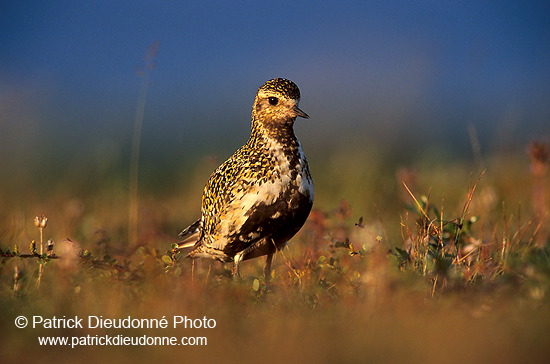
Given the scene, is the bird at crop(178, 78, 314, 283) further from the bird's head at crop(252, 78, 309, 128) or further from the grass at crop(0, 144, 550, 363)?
the grass at crop(0, 144, 550, 363)

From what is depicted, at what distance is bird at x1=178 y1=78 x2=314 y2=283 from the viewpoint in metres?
5.63

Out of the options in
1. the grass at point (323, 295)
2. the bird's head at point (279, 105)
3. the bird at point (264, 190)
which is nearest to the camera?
the grass at point (323, 295)

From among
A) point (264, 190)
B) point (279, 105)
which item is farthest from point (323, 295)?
point (279, 105)

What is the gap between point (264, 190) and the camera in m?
5.61

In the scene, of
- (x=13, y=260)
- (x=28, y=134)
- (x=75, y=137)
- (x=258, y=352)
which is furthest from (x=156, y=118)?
(x=258, y=352)

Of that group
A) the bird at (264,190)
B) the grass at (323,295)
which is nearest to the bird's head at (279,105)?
the bird at (264,190)

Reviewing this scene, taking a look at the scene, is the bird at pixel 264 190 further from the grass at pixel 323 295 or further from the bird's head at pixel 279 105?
the grass at pixel 323 295

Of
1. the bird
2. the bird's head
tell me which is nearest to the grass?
the bird

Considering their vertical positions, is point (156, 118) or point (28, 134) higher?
point (156, 118)

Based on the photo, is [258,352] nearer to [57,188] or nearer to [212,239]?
[212,239]

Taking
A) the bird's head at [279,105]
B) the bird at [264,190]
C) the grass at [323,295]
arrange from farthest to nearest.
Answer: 1. the bird's head at [279,105]
2. the bird at [264,190]
3. the grass at [323,295]

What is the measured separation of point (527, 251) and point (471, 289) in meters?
1.12

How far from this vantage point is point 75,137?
72.8 feet

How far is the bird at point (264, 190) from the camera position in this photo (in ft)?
18.5
